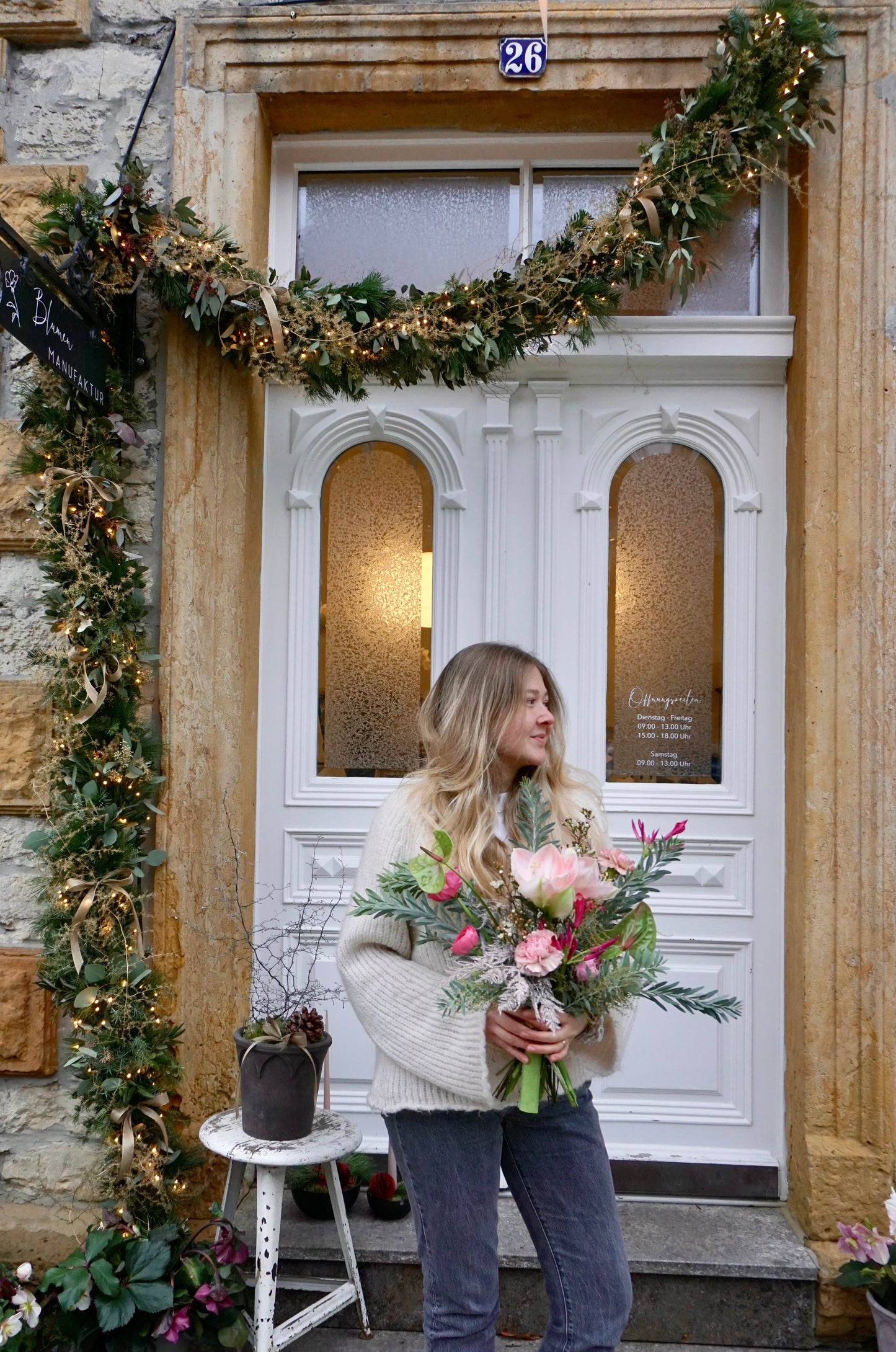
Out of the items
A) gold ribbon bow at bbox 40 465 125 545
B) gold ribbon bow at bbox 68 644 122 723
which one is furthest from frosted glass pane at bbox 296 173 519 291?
gold ribbon bow at bbox 68 644 122 723

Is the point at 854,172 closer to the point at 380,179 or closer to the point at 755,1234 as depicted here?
the point at 380,179

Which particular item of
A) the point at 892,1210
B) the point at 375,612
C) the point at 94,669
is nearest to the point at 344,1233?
the point at 892,1210

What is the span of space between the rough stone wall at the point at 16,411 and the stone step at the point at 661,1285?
602 mm

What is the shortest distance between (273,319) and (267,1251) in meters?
2.31

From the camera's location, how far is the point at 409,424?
3133 mm

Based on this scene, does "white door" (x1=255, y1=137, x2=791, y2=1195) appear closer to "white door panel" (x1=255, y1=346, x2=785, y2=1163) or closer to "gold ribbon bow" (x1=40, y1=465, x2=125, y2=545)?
"white door panel" (x1=255, y1=346, x2=785, y2=1163)

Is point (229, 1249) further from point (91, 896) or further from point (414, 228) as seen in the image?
point (414, 228)

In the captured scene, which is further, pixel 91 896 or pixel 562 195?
pixel 562 195

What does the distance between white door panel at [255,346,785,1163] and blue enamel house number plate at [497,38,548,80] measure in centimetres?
82

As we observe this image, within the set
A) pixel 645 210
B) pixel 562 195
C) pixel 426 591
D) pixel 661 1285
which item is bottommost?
pixel 661 1285

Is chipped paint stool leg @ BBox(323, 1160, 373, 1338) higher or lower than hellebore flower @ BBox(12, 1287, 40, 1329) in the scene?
higher

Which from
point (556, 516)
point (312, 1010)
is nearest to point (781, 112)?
point (556, 516)

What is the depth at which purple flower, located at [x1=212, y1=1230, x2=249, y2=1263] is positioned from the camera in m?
2.46

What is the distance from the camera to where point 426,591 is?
314cm
